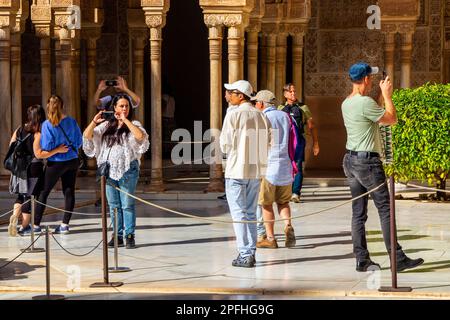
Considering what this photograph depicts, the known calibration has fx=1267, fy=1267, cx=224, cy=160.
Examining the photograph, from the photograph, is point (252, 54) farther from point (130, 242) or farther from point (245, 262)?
point (245, 262)

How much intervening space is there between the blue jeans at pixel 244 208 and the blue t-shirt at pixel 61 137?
8.62 feet

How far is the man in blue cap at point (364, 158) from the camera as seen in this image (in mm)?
9828

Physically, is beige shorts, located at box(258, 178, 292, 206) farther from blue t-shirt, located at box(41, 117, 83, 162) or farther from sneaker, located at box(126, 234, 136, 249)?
blue t-shirt, located at box(41, 117, 83, 162)

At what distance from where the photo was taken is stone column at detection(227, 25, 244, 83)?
16.6 metres

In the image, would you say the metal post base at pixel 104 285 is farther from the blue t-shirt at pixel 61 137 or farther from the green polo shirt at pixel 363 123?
the blue t-shirt at pixel 61 137

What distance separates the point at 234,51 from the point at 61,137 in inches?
182

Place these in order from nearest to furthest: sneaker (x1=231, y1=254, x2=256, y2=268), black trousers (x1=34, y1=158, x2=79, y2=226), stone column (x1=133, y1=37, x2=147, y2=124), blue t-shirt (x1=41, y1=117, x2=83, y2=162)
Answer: sneaker (x1=231, y1=254, x2=256, y2=268)
blue t-shirt (x1=41, y1=117, x2=83, y2=162)
black trousers (x1=34, y1=158, x2=79, y2=226)
stone column (x1=133, y1=37, x2=147, y2=124)

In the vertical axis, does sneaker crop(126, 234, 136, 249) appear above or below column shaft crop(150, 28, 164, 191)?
below

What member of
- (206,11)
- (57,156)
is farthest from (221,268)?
(206,11)

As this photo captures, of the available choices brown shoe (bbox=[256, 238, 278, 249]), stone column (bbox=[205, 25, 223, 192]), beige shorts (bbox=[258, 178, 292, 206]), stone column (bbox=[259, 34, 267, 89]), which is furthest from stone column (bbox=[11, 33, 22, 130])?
beige shorts (bbox=[258, 178, 292, 206])

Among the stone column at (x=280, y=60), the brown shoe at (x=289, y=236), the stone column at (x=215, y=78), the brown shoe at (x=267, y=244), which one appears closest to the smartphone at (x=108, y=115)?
the brown shoe at (x=267, y=244)

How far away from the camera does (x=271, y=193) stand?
1127 cm

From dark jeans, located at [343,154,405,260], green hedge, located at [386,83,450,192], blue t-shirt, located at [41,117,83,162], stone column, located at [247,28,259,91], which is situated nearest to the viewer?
dark jeans, located at [343,154,405,260]

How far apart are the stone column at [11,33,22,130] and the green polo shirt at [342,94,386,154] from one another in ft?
27.7
